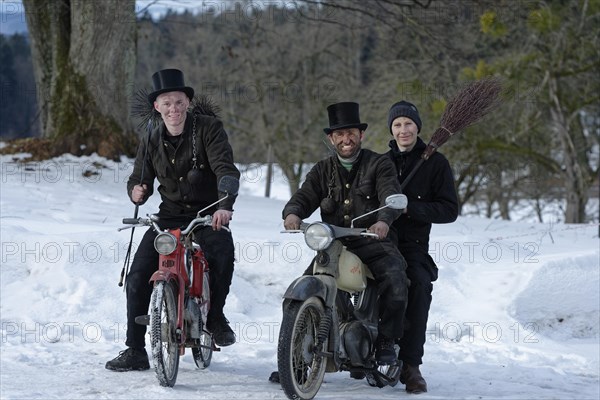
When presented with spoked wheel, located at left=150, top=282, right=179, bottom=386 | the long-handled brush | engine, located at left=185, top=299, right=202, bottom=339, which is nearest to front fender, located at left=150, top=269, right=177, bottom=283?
spoked wheel, located at left=150, top=282, right=179, bottom=386

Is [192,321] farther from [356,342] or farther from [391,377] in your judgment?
[391,377]

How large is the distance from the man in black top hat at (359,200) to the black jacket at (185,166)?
2.10 feet

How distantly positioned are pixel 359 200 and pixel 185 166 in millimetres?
1215

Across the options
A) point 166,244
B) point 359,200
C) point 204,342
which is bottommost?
point 204,342

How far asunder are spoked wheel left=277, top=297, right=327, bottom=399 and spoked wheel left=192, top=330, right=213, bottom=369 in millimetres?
983

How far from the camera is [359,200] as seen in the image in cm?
586

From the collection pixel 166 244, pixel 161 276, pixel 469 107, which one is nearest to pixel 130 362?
pixel 161 276

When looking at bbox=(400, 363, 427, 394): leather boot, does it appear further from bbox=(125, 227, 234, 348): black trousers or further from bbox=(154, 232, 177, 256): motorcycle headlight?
bbox=(154, 232, 177, 256): motorcycle headlight

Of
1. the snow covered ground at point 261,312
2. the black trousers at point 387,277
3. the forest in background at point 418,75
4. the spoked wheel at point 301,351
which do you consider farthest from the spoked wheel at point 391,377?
the forest in background at point 418,75

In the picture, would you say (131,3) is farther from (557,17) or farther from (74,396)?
(557,17)

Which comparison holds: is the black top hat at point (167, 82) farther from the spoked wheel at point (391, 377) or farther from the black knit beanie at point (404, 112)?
the spoked wheel at point (391, 377)

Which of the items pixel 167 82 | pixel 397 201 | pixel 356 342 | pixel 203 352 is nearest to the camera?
pixel 397 201

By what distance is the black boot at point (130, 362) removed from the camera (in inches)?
242

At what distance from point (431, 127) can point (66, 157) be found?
38.4 feet
